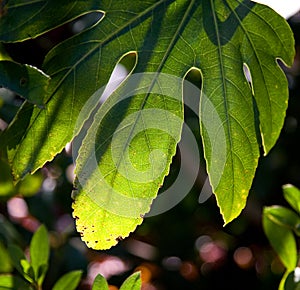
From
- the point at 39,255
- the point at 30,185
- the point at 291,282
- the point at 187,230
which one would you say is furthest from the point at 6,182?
the point at 291,282

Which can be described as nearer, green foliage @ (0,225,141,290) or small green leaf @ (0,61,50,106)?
small green leaf @ (0,61,50,106)

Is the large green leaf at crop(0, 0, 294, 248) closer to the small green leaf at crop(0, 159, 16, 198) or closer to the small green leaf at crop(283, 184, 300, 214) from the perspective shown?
the small green leaf at crop(283, 184, 300, 214)

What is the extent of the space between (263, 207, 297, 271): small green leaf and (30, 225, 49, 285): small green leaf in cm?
35

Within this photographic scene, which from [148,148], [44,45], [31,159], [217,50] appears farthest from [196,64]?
[44,45]

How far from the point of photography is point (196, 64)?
40.9 inches

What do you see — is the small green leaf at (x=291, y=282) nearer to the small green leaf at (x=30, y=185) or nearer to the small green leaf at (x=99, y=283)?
the small green leaf at (x=99, y=283)

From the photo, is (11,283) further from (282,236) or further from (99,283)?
(282,236)

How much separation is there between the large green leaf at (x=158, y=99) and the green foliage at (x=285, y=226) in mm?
129

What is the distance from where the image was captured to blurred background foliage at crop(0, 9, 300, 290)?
1745mm

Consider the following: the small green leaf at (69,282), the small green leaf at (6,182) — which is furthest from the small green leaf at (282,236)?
the small green leaf at (6,182)

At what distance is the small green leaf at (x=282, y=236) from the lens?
3.73 feet

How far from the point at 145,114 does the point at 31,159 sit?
167 millimetres

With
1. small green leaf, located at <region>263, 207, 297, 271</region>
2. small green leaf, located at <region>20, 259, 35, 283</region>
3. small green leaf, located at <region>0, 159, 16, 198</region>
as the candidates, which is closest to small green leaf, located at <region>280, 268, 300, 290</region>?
small green leaf, located at <region>263, 207, 297, 271</region>

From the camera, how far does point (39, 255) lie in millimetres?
1109
